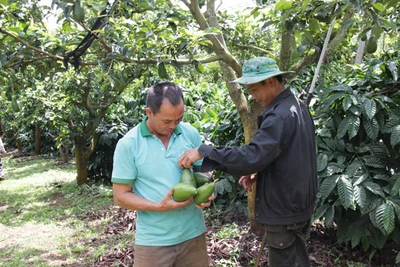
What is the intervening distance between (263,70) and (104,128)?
17.9ft

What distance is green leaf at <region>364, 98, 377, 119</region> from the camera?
113 inches

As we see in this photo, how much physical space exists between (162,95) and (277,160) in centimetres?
69

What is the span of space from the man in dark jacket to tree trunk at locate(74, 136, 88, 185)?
504cm

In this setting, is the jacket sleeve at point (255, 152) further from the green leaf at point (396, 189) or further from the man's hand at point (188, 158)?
the green leaf at point (396, 189)

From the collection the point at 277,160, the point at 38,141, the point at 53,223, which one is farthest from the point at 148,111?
the point at 38,141

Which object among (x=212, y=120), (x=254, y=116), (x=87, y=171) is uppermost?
(x=254, y=116)

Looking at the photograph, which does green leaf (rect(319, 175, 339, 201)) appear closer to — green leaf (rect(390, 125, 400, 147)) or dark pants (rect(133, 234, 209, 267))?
green leaf (rect(390, 125, 400, 147))

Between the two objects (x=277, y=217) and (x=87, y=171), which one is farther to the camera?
(x=87, y=171)

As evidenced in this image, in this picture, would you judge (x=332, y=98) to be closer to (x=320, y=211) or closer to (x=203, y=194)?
(x=320, y=211)

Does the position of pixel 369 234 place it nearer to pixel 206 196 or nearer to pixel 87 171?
pixel 206 196

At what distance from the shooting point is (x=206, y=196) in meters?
1.90

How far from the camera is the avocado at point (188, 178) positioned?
1882mm

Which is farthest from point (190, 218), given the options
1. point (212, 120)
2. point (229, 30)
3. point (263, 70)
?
point (212, 120)

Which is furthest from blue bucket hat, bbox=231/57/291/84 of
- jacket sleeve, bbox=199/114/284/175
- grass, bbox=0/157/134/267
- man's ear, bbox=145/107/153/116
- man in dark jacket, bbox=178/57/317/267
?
grass, bbox=0/157/134/267
